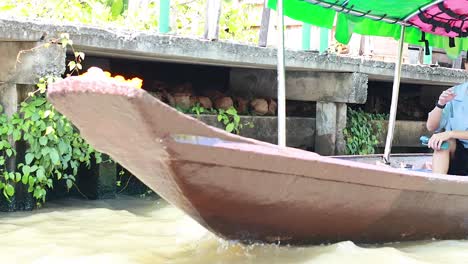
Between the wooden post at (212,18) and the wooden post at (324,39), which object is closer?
the wooden post at (212,18)

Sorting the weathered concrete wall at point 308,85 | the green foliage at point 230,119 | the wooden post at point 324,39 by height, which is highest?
the wooden post at point 324,39

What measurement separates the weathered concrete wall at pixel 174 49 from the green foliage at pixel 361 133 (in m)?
0.62

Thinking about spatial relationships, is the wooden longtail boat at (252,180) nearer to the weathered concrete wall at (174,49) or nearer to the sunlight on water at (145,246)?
the sunlight on water at (145,246)

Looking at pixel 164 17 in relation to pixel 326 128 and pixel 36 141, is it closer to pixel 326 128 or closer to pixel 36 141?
pixel 36 141

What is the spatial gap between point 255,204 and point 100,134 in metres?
0.76

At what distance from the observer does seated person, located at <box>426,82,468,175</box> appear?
12.5 ft

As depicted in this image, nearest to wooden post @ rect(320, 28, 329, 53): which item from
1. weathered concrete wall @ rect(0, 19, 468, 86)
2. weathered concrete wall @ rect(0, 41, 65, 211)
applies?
weathered concrete wall @ rect(0, 19, 468, 86)

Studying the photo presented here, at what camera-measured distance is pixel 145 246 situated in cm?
309

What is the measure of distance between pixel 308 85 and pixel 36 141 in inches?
103

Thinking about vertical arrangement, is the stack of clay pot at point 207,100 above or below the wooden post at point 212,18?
below

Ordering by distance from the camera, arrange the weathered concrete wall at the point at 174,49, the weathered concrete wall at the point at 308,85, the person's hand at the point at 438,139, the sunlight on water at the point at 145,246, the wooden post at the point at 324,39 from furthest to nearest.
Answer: the weathered concrete wall at the point at 308,85 < the wooden post at the point at 324,39 < the person's hand at the point at 438,139 < the weathered concrete wall at the point at 174,49 < the sunlight on water at the point at 145,246

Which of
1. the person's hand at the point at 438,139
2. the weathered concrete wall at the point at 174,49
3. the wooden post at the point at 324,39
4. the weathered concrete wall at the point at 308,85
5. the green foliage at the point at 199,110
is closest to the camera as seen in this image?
the weathered concrete wall at the point at 174,49

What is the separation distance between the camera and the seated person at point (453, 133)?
379 centimetres

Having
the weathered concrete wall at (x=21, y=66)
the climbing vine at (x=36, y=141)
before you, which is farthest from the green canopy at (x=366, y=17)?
the climbing vine at (x=36, y=141)
